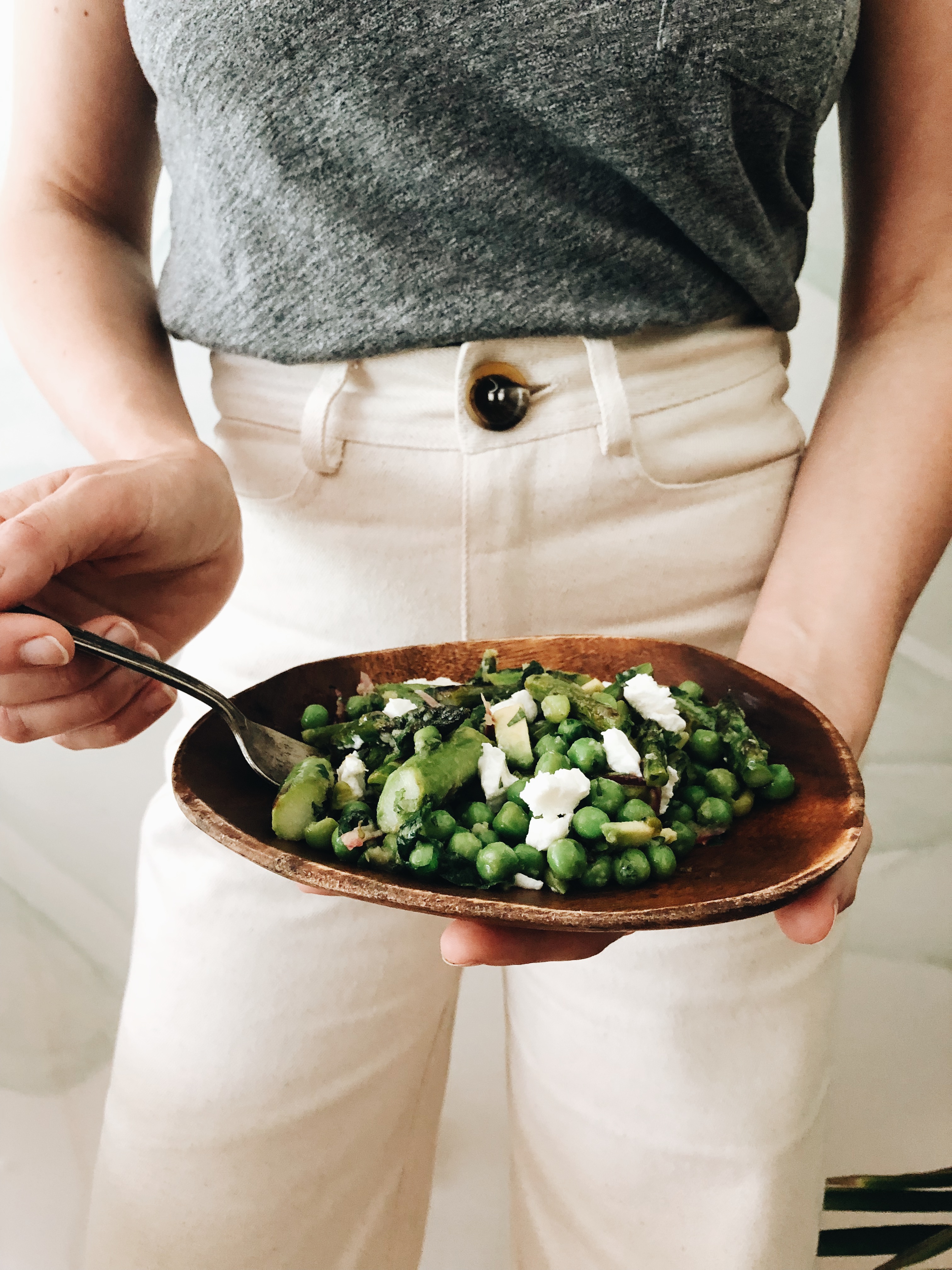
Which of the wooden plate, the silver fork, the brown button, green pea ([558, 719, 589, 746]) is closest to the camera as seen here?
the wooden plate

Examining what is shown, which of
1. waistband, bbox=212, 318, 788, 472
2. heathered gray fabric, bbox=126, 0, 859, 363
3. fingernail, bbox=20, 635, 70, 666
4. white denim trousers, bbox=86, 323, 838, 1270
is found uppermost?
heathered gray fabric, bbox=126, 0, 859, 363

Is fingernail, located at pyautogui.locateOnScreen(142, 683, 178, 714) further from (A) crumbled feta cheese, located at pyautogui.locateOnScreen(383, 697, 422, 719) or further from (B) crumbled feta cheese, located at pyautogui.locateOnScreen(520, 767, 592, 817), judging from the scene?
(B) crumbled feta cheese, located at pyautogui.locateOnScreen(520, 767, 592, 817)

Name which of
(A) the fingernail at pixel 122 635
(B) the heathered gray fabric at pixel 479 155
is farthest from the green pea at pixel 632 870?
(B) the heathered gray fabric at pixel 479 155

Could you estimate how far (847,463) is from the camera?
1.12 m

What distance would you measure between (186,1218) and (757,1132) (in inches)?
24.8

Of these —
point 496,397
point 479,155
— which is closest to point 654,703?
point 496,397

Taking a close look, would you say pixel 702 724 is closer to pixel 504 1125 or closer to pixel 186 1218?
pixel 186 1218

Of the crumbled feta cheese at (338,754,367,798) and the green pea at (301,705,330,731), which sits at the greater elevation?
the crumbled feta cheese at (338,754,367,798)

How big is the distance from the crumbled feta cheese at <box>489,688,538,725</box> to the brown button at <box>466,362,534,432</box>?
0.30 meters

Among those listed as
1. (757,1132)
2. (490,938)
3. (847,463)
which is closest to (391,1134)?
(757,1132)

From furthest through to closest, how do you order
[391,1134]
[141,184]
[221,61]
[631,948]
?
[141,184]
[391,1134]
[631,948]
[221,61]

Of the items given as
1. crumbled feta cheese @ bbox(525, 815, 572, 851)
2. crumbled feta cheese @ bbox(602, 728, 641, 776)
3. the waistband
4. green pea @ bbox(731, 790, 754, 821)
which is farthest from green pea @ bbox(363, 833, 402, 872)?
the waistband

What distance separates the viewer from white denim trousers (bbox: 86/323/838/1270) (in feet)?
3.35

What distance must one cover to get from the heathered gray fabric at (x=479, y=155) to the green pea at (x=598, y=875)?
22.3 inches
